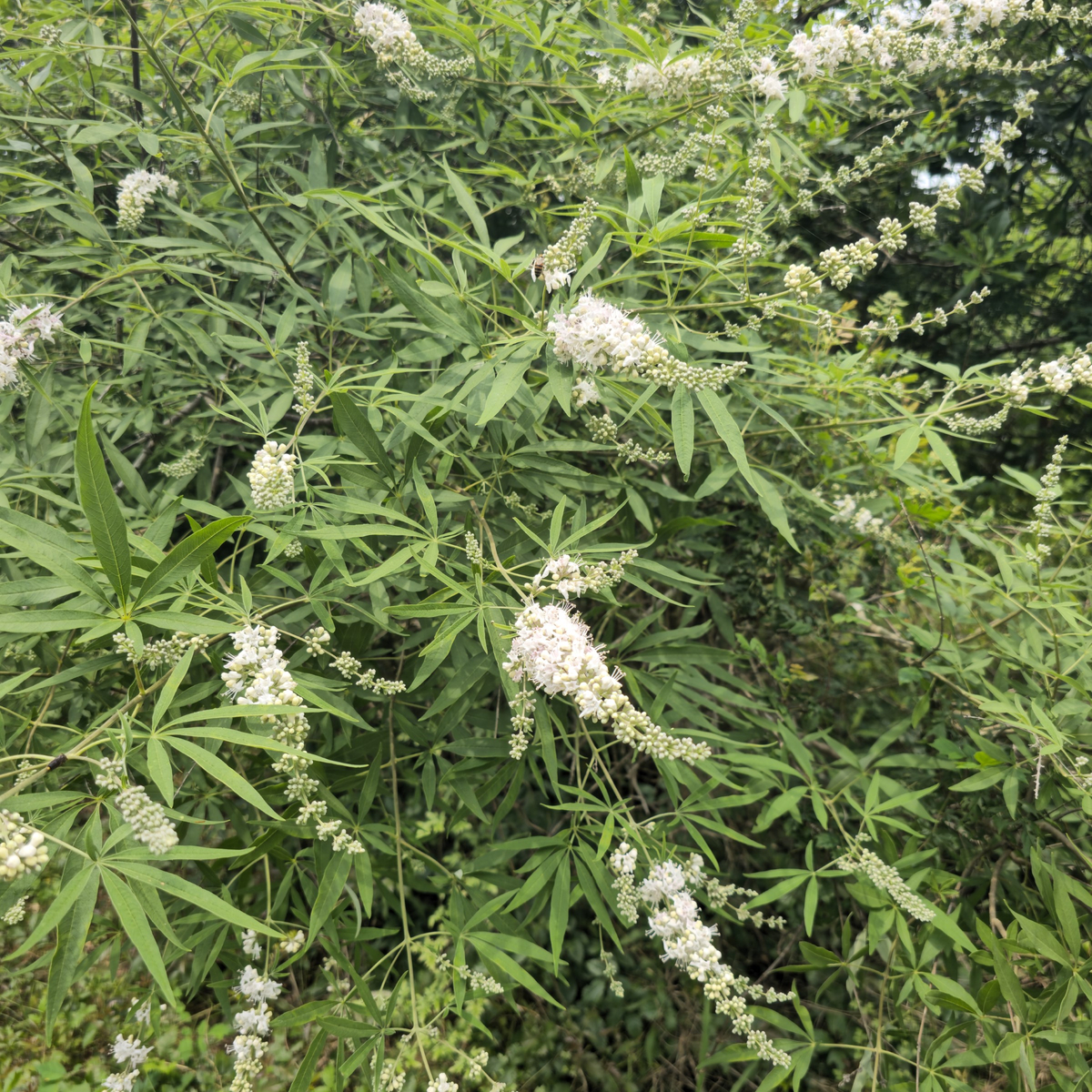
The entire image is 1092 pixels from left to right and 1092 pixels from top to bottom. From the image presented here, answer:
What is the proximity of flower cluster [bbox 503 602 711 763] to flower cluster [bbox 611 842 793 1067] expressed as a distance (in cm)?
49

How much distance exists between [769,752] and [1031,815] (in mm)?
1001

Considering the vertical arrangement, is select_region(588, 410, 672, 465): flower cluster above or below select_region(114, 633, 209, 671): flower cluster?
above

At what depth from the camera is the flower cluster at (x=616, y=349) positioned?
194cm

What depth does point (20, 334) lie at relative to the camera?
225cm

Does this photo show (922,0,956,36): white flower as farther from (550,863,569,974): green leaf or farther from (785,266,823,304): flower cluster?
(550,863,569,974): green leaf

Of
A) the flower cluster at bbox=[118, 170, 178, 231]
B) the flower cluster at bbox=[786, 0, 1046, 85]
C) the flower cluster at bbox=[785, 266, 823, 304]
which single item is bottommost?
the flower cluster at bbox=[118, 170, 178, 231]

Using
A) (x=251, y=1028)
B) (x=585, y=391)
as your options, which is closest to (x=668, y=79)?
(x=585, y=391)

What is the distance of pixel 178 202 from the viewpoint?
10.2 ft

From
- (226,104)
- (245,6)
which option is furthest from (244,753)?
(226,104)

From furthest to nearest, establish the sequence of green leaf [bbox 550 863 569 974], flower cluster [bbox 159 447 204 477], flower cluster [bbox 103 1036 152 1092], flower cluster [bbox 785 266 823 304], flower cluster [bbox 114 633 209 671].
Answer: flower cluster [bbox 159 447 204 477], flower cluster [bbox 103 1036 152 1092], green leaf [bbox 550 863 569 974], flower cluster [bbox 785 266 823 304], flower cluster [bbox 114 633 209 671]

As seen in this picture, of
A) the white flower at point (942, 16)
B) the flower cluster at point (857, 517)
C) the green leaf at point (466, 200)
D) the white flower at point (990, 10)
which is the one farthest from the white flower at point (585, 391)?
the white flower at point (990, 10)

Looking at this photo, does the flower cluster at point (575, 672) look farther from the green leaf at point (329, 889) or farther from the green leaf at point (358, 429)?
the green leaf at point (329, 889)

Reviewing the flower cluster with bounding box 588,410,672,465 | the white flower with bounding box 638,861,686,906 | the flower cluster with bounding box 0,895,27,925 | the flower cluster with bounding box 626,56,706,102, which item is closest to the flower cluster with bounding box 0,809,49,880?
the flower cluster with bounding box 0,895,27,925

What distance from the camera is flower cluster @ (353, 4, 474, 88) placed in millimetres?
2672
